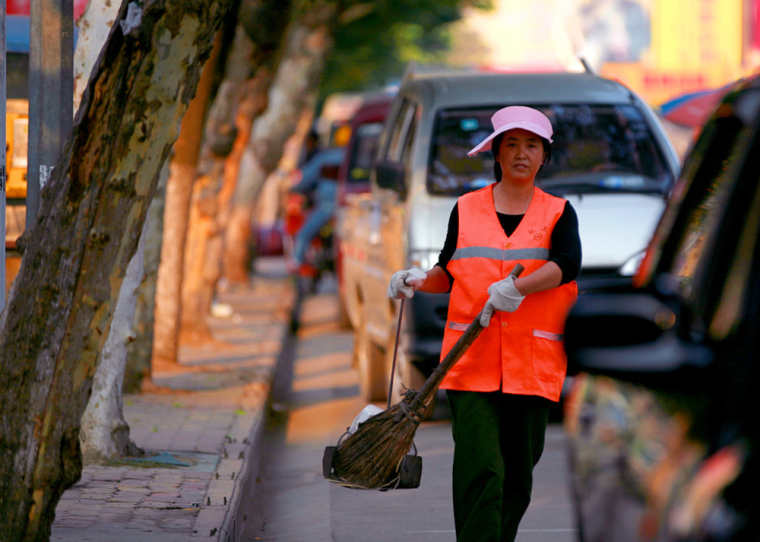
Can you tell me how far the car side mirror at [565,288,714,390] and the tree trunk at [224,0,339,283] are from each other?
19.3 metres

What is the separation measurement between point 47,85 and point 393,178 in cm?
291

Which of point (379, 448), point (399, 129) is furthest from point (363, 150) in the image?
point (379, 448)

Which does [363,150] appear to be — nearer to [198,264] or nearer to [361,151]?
[361,151]

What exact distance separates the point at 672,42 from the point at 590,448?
128 metres

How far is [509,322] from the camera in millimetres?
5578

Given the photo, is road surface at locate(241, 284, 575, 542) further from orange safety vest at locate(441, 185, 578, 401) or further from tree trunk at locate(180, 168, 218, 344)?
tree trunk at locate(180, 168, 218, 344)

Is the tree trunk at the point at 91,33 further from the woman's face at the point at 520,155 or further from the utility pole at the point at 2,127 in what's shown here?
the woman's face at the point at 520,155

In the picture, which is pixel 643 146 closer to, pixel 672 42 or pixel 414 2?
pixel 414 2

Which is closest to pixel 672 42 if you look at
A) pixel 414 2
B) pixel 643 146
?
pixel 414 2

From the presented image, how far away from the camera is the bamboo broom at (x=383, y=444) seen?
224 inches

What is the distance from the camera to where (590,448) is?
354cm

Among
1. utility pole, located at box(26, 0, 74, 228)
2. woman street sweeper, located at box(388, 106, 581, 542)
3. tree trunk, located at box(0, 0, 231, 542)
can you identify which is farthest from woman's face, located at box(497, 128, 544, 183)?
utility pole, located at box(26, 0, 74, 228)

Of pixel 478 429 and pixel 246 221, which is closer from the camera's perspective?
pixel 478 429

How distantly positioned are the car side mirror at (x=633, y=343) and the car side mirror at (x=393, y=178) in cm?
687
